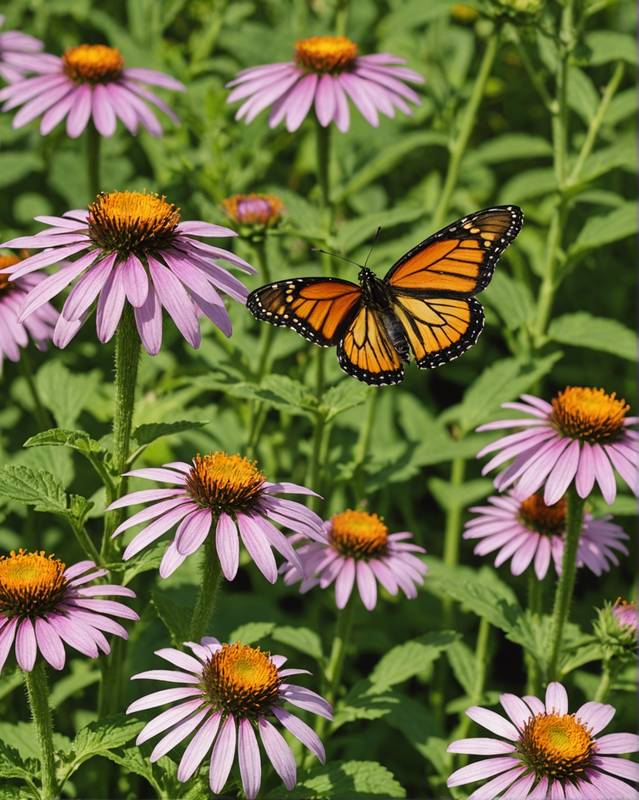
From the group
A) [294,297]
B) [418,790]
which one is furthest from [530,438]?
[418,790]

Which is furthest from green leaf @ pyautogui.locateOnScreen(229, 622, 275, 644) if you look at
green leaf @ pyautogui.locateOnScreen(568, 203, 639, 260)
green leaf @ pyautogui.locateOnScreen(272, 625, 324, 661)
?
green leaf @ pyautogui.locateOnScreen(568, 203, 639, 260)

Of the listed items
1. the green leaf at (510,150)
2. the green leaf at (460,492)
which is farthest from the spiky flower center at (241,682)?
the green leaf at (510,150)

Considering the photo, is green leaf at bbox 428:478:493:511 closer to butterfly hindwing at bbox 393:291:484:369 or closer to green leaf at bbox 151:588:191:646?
butterfly hindwing at bbox 393:291:484:369

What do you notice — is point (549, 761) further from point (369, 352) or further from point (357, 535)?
point (369, 352)

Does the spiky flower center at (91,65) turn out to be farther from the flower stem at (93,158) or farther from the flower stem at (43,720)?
the flower stem at (43,720)

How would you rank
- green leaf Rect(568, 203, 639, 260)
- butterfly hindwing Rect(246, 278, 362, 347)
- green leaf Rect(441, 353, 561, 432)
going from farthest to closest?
green leaf Rect(568, 203, 639, 260) → green leaf Rect(441, 353, 561, 432) → butterfly hindwing Rect(246, 278, 362, 347)

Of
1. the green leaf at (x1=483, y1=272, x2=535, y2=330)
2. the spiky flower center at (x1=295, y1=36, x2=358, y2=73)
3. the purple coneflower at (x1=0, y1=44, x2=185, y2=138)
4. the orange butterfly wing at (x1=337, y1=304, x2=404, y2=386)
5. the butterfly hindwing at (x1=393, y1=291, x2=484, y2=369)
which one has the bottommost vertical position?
the orange butterfly wing at (x1=337, y1=304, x2=404, y2=386)

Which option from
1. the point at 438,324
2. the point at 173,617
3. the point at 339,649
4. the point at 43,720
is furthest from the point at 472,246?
the point at 43,720

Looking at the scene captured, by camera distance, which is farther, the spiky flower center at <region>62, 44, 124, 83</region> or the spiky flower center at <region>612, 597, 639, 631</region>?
the spiky flower center at <region>62, 44, 124, 83</region>
